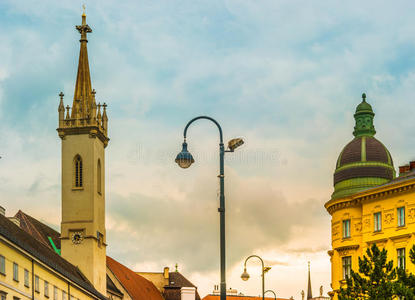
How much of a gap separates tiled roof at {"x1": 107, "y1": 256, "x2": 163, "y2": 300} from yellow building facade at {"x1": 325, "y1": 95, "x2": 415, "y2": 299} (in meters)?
40.9

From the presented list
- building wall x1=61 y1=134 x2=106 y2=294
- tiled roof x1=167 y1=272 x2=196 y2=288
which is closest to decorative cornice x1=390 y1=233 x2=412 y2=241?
building wall x1=61 y1=134 x2=106 y2=294

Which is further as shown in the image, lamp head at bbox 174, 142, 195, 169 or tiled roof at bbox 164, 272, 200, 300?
tiled roof at bbox 164, 272, 200, 300

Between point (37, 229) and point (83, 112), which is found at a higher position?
point (83, 112)

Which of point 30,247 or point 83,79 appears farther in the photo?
point 83,79

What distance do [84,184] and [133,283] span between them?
1291 inches

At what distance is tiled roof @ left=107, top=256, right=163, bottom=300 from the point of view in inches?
4884

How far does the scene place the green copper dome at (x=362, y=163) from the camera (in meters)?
85.0

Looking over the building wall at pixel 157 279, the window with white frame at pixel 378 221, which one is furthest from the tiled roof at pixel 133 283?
the window with white frame at pixel 378 221

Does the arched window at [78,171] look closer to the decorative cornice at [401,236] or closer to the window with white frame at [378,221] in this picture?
the window with white frame at [378,221]

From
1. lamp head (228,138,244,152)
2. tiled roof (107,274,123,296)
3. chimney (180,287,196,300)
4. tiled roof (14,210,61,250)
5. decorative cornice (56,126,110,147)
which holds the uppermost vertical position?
decorative cornice (56,126,110,147)

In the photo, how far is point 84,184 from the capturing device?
104 m

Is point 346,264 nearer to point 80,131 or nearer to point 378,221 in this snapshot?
point 378,221

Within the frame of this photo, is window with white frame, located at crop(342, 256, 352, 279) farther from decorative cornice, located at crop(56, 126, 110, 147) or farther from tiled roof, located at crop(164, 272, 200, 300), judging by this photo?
tiled roof, located at crop(164, 272, 200, 300)

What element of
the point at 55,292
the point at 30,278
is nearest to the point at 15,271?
the point at 30,278
